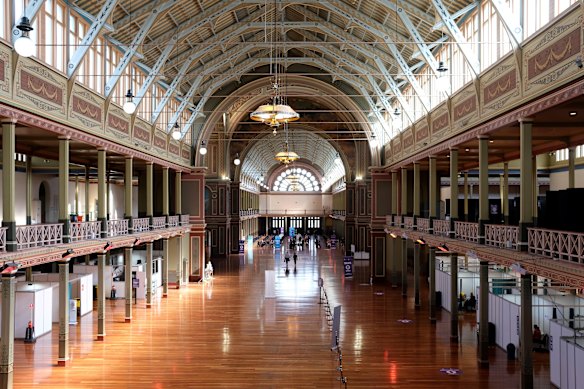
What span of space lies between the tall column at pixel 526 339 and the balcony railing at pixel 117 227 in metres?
17.2

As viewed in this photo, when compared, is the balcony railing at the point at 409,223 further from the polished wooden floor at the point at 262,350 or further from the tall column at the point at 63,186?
the tall column at the point at 63,186

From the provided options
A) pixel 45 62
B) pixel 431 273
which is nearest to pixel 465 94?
pixel 431 273

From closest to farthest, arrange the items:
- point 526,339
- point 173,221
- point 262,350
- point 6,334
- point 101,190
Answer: point 526,339 < point 6,334 < point 262,350 < point 101,190 < point 173,221

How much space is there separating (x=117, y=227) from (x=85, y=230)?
3721 mm

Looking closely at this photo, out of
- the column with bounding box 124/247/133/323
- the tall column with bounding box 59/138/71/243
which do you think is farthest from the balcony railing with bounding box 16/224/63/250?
the column with bounding box 124/247/133/323

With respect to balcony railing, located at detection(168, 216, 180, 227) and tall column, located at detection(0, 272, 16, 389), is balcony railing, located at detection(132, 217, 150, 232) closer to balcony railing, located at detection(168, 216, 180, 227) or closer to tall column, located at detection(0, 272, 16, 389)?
balcony railing, located at detection(168, 216, 180, 227)

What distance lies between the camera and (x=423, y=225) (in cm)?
2861

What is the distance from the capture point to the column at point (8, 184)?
15648mm

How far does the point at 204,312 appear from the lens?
28.5 m

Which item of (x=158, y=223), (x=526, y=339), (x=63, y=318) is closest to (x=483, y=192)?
(x=526, y=339)

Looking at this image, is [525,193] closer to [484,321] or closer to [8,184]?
[484,321]

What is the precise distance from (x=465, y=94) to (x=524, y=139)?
6.17 m

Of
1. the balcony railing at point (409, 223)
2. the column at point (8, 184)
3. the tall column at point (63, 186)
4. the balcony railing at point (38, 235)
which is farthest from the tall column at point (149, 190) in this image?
the balcony railing at point (409, 223)

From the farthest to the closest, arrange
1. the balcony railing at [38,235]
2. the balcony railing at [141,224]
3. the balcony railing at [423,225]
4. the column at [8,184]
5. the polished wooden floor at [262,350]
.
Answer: the balcony railing at [141,224], the balcony railing at [423,225], the polished wooden floor at [262,350], the balcony railing at [38,235], the column at [8,184]
